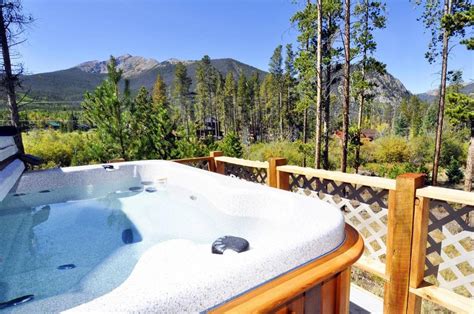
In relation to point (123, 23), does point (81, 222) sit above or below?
below

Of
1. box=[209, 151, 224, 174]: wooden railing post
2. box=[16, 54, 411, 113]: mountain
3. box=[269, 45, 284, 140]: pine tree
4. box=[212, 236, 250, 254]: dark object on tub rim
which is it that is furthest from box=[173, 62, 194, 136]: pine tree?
box=[212, 236, 250, 254]: dark object on tub rim

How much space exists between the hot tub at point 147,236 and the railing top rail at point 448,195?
0.64 m

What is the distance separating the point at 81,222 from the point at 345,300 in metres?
2.46

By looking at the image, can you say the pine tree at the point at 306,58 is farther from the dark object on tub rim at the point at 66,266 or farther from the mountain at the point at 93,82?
the dark object on tub rim at the point at 66,266

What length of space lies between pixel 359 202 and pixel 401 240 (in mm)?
601

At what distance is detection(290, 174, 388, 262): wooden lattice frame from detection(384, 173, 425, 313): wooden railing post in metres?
0.25

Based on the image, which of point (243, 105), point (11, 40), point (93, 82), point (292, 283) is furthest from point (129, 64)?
point (292, 283)

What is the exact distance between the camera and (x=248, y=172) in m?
3.64

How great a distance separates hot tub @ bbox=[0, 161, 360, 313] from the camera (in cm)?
86

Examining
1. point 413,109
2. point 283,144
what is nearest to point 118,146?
point 283,144

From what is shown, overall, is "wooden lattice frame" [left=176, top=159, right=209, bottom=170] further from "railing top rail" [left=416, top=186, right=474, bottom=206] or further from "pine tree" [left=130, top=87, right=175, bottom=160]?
"pine tree" [left=130, top=87, right=175, bottom=160]

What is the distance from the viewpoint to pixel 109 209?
3.05m

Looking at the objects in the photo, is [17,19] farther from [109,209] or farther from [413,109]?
[413,109]

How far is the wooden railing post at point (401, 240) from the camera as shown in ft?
5.76
